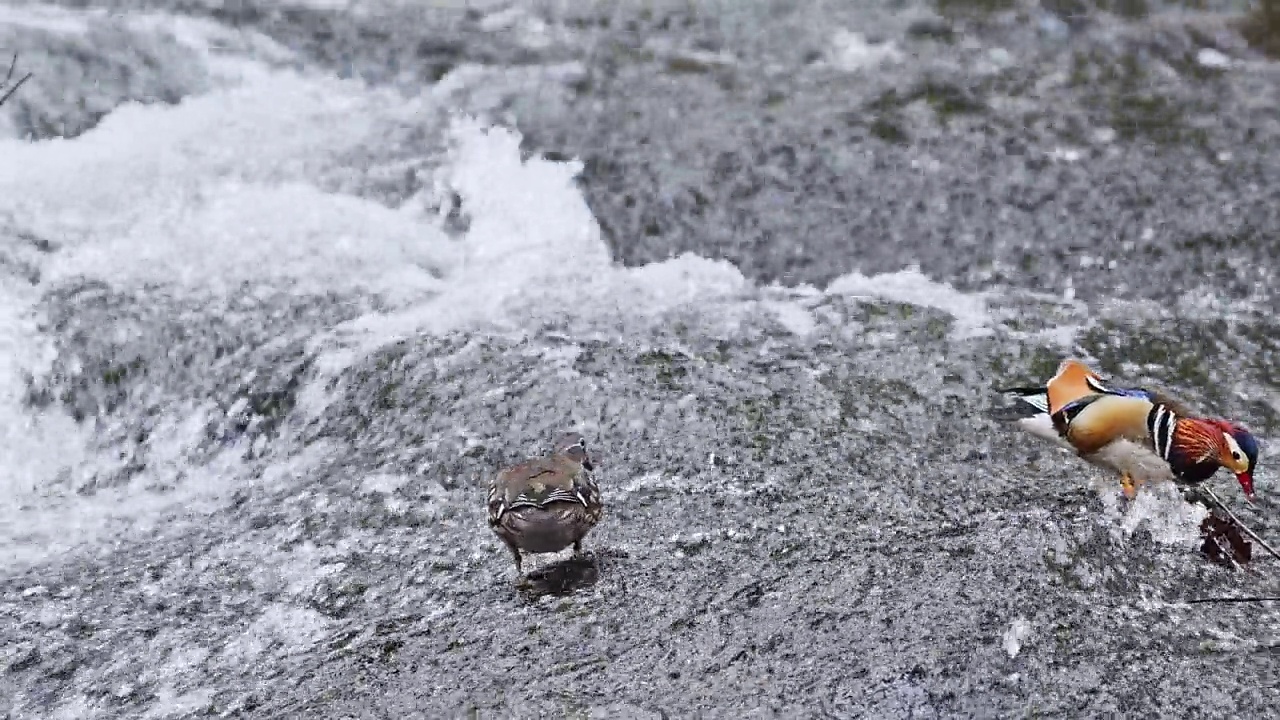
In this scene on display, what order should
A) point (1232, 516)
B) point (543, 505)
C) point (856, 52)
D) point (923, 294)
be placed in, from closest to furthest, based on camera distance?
point (543, 505) → point (1232, 516) → point (923, 294) → point (856, 52)

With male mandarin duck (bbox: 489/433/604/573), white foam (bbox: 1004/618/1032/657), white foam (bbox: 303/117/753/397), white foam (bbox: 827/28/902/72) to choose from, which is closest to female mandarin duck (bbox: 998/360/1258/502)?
white foam (bbox: 1004/618/1032/657)

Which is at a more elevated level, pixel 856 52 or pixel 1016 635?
pixel 856 52

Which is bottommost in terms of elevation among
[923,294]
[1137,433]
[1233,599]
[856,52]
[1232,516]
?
[1233,599]

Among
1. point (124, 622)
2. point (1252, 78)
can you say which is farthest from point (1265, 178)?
point (124, 622)

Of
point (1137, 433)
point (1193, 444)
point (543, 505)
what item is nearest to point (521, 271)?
point (543, 505)

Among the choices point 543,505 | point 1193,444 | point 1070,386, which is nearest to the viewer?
point 543,505

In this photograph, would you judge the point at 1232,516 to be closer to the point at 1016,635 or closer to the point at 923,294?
the point at 1016,635
